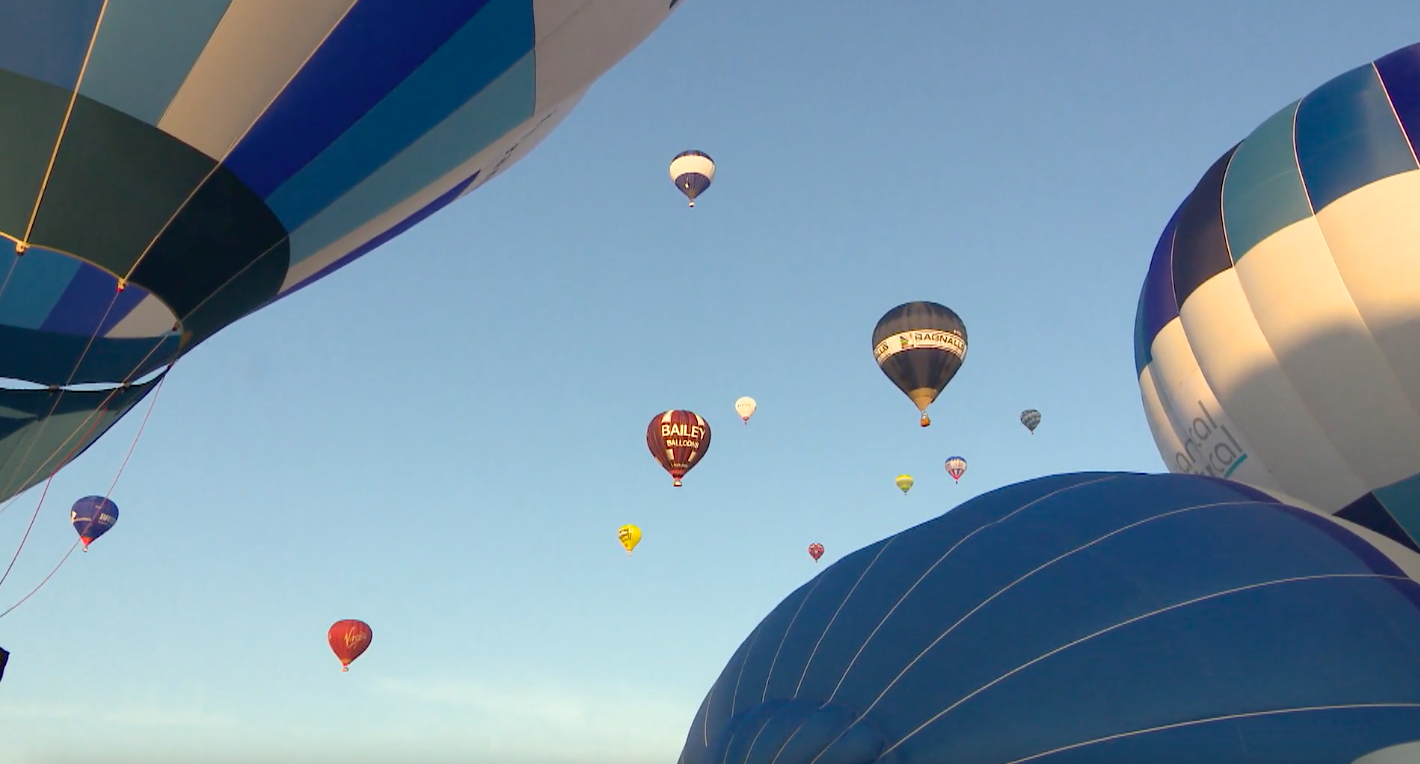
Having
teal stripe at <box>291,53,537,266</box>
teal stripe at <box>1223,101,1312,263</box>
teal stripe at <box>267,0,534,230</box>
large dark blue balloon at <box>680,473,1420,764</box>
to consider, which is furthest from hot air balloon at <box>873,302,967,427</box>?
large dark blue balloon at <box>680,473,1420,764</box>

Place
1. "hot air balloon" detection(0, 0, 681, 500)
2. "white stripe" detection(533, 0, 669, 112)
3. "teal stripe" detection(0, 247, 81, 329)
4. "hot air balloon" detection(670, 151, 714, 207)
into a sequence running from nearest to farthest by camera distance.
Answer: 1. "hot air balloon" detection(0, 0, 681, 500)
2. "teal stripe" detection(0, 247, 81, 329)
3. "white stripe" detection(533, 0, 669, 112)
4. "hot air balloon" detection(670, 151, 714, 207)

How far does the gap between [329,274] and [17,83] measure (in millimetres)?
3061

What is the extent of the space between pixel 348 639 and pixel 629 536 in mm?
6822

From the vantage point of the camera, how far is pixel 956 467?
24.8 metres

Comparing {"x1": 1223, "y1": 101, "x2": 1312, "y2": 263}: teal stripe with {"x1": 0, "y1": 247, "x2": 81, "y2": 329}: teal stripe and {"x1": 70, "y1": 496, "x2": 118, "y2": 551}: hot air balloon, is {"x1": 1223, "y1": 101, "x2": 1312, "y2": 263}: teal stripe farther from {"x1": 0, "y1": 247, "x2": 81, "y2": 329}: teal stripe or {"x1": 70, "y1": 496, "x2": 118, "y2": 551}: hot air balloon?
{"x1": 70, "y1": 496, "x2": 118, "y2": 551}: hot air balloon

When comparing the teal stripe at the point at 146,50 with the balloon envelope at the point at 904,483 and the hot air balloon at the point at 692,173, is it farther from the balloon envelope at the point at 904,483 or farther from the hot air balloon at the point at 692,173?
the balloon envelope at the point at 904,483

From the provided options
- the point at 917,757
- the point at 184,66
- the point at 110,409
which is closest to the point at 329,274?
the point at 110,409

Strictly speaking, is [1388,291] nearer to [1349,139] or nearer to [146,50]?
[1349,139]

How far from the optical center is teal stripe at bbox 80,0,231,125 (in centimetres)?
552

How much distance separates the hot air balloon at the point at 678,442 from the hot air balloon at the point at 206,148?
1097 cm

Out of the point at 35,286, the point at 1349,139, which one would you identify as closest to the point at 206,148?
the point at 35,286

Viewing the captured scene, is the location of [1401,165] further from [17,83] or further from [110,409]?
[110,409]

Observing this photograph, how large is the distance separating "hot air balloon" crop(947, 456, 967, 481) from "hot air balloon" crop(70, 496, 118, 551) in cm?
1896

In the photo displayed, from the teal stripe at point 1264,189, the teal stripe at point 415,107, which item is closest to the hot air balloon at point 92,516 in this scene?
the teal stripe at point 415,107
